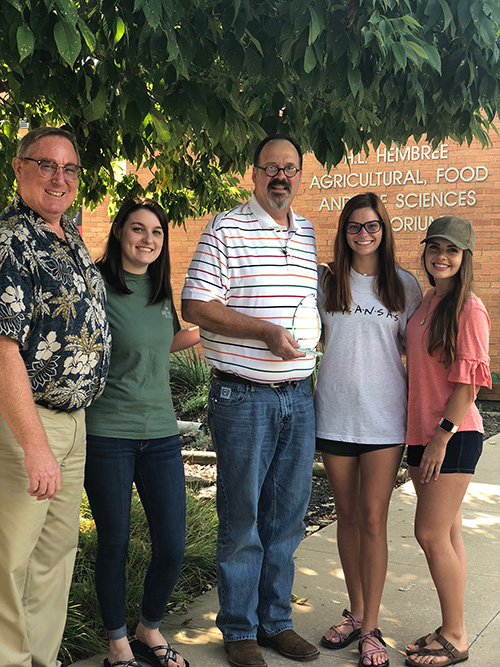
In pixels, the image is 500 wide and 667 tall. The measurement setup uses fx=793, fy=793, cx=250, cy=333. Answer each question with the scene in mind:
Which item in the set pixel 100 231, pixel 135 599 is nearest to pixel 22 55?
pixel 135 599

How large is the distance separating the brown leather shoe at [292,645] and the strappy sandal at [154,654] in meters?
0.44

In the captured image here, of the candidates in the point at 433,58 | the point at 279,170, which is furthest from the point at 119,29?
the point at 433,58

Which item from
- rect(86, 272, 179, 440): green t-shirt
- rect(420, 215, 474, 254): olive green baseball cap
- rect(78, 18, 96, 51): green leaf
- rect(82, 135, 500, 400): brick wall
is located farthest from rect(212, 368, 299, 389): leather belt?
rect(82, 135, 500, 400): brick wall

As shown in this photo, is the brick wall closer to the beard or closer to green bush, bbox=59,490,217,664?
green bush, bbox=59,490,217,664

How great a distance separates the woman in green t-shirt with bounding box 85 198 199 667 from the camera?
3316mm

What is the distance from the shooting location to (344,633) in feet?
12.5

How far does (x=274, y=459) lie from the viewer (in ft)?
12.2

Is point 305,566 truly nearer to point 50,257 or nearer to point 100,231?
point 50,257

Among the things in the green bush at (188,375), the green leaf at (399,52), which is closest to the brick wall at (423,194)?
the green bush at (188,375)

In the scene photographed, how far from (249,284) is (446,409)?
1.03m

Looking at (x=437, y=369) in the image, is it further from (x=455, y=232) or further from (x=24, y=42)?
(x=24, y=42)

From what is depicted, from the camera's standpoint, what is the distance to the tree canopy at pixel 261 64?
2910 mm

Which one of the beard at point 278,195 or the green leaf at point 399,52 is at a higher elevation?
the green leaf at point 399,52

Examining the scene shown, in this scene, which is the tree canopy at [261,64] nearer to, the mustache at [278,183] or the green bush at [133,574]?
the mustache at [278,183]
